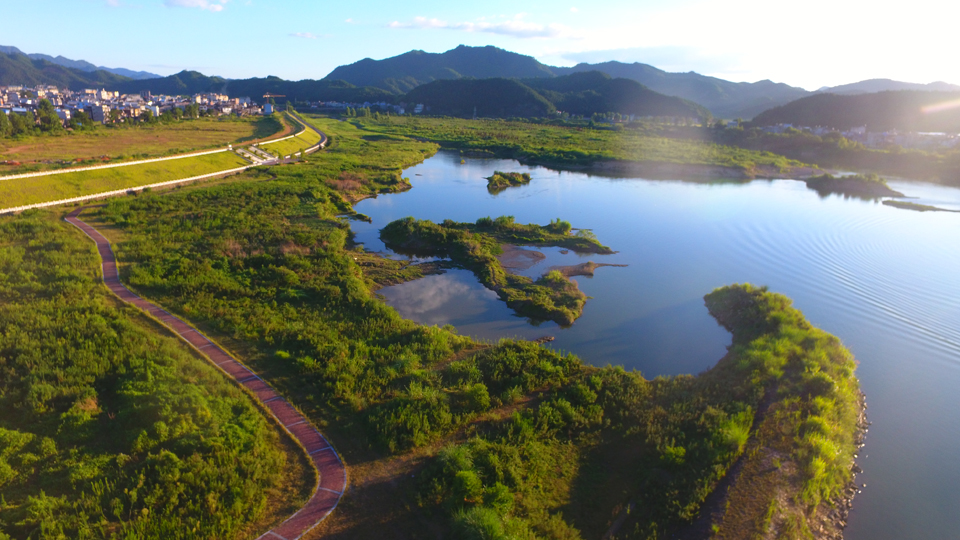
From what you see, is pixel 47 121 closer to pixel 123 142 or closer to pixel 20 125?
pixel 20 125

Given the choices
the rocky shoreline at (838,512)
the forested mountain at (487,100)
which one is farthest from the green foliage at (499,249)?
the forested mountain at (487,100)

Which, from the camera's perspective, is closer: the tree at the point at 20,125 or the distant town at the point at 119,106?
the tree at the point at 20,125

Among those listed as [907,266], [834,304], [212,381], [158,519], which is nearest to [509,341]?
[212,381]

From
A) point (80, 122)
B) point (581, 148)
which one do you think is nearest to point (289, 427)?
point (581, 148)

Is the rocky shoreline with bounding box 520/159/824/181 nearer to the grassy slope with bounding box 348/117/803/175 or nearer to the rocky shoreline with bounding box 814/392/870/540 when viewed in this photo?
the grassy slope with bounding box 348/117/803/175

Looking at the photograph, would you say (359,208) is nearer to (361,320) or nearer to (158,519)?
(361,320)

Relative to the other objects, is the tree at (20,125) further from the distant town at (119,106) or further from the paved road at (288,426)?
the paved road at (288,426)
